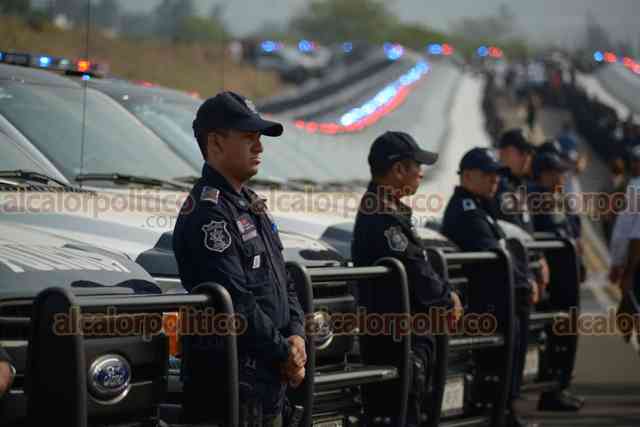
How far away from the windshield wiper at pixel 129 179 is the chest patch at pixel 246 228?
2.14 meters

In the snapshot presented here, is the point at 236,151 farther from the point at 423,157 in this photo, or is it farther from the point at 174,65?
the point at 174,65

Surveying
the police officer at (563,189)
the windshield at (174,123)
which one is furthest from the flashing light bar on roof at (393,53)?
the windshield at (174,123)

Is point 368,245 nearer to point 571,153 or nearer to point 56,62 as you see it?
point 56,62

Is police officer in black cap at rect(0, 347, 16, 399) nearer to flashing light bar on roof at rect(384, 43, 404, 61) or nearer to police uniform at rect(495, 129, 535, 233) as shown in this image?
police uniform at rect(495, 129, 535, 233)

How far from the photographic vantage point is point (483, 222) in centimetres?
836

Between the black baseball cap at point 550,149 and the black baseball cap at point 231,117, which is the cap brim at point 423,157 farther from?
the black baseball cap at point 550,149

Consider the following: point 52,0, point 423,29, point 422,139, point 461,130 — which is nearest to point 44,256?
point 52,0

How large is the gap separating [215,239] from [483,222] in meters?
3.66

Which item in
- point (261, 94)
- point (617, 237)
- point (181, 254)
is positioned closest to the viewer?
point (181, 254)

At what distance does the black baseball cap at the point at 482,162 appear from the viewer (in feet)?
28.1

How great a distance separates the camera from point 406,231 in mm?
7098

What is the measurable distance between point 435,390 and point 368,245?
94cm

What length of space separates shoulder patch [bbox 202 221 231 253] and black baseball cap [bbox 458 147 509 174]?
152 inches

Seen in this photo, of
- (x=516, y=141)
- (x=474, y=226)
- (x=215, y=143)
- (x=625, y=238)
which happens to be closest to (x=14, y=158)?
(x=215, y=143)
